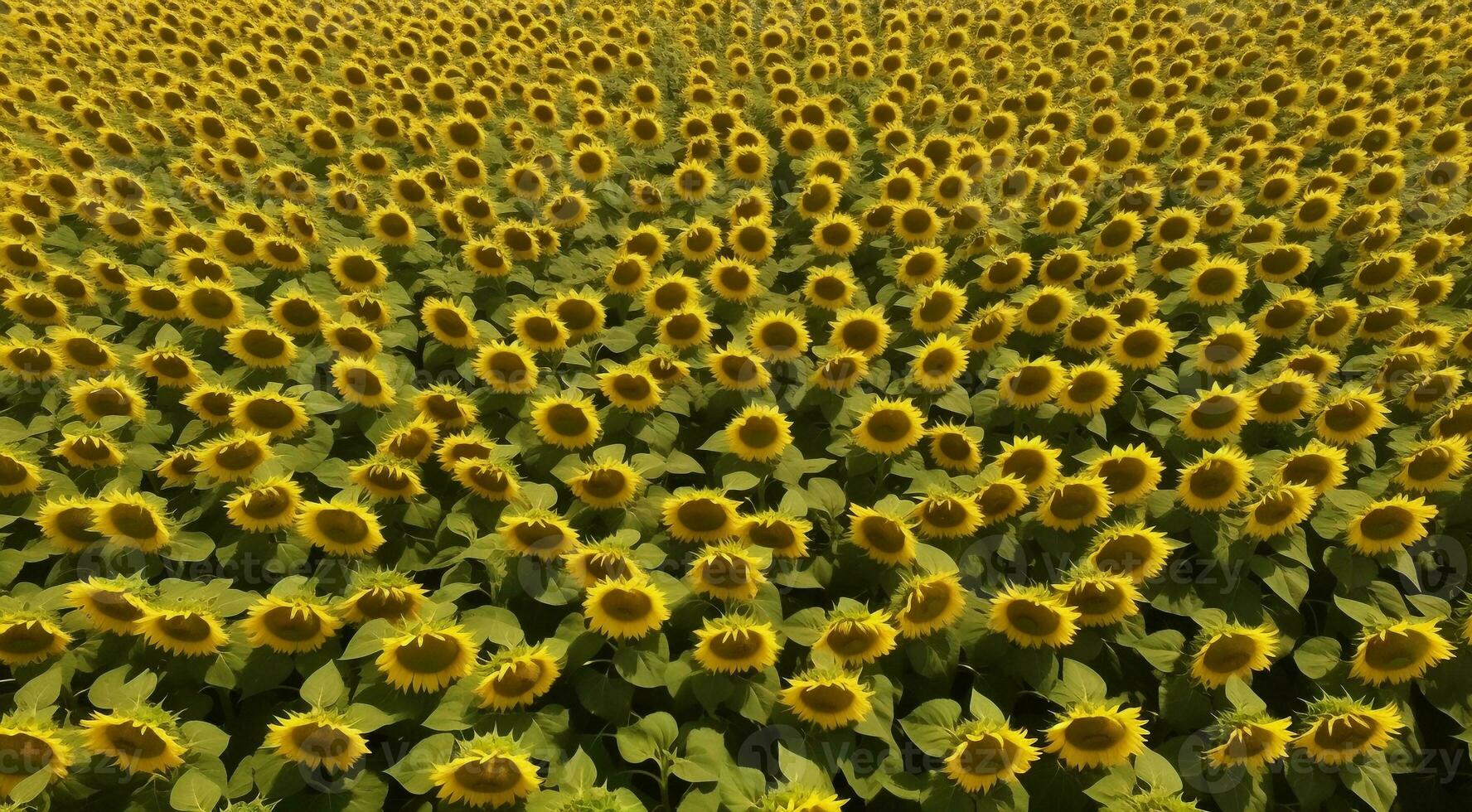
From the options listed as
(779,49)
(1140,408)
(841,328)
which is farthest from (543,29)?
(1140,408)

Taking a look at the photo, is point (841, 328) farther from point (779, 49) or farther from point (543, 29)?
point (543, 29)

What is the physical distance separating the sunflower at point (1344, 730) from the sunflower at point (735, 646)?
1988mm

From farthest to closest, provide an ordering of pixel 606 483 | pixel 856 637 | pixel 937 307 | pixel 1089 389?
pixel 937 307 < pixel 1089 389 < pixel 606 483 < pixel 856 637

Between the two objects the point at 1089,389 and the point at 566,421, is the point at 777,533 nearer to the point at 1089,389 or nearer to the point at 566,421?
the point at 566,421

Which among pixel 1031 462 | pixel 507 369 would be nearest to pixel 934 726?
pixel 1031 462

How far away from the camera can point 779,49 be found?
7.67 meters

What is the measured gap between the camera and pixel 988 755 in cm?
243

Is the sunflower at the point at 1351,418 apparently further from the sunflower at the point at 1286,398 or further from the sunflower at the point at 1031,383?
the sunflower at the point at 1031,383

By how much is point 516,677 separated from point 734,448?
5.12ft

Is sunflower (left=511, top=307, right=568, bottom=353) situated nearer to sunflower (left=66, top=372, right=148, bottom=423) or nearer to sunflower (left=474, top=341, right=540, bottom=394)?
sunflower (left=474, top=341, right=540, bottom=394)

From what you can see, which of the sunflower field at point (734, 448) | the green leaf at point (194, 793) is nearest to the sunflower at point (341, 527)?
the sunflower field at point (734, 448)

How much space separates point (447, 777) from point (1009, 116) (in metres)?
6.55

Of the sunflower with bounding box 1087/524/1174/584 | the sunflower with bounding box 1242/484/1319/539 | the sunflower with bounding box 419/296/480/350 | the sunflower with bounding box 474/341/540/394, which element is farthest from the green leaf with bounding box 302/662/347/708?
the sunflower with bounding box 1242/484/1319/539

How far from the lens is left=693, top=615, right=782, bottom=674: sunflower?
8.85 feet
